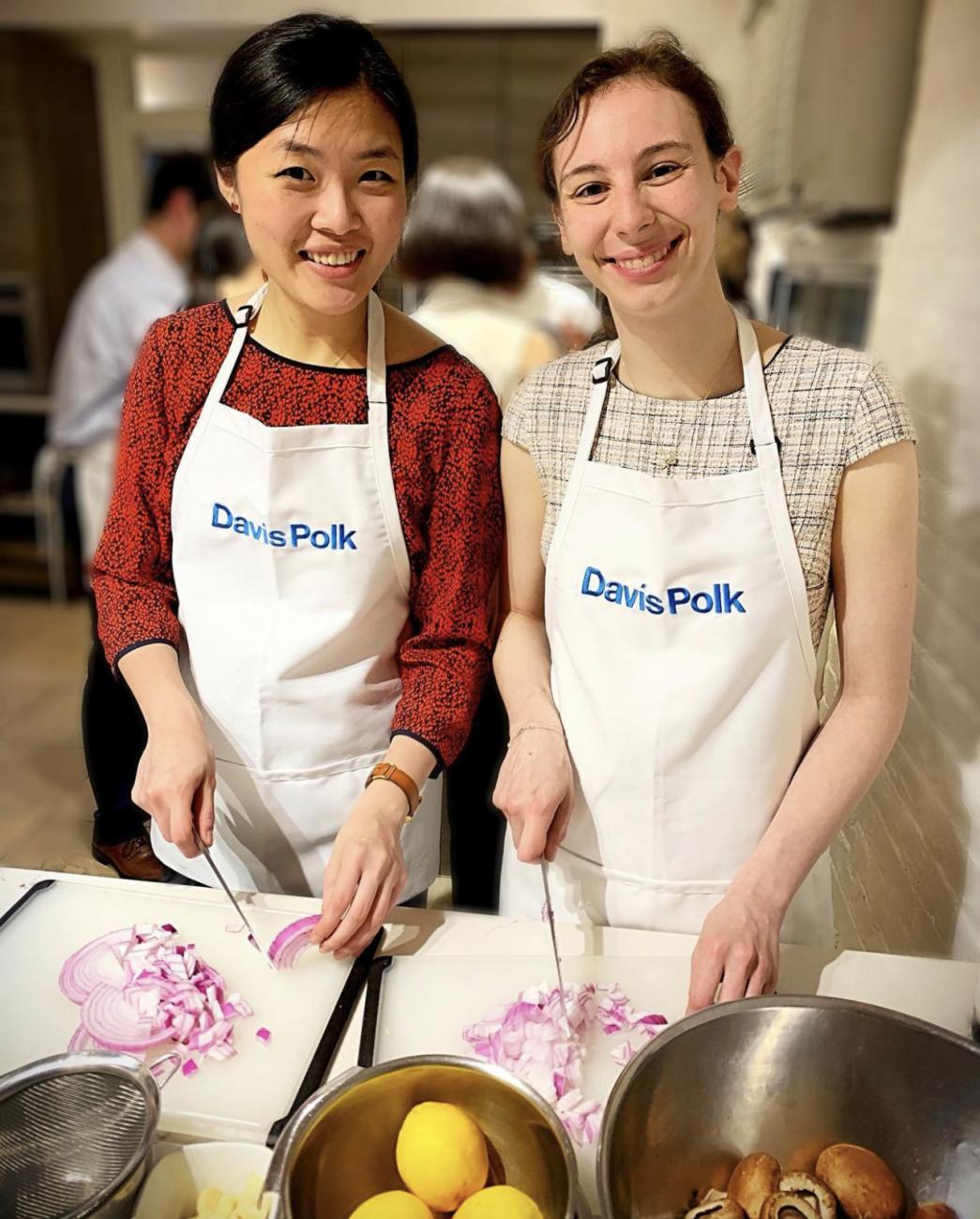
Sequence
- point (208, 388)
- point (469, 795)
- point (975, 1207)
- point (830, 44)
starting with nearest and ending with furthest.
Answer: point (975, 1207), point (208, 388), point (469, 795), point (830, 44)

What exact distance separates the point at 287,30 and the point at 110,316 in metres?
2.70

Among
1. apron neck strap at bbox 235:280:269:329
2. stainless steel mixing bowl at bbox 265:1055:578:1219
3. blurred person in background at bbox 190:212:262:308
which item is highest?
blurred person in background at bbox 190:212:262:308

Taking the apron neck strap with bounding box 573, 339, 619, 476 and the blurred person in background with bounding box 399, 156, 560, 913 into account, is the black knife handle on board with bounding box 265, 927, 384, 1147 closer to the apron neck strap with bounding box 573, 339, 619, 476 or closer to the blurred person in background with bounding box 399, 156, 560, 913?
the apron neck strap with bounding box 573, 339, 619, 476

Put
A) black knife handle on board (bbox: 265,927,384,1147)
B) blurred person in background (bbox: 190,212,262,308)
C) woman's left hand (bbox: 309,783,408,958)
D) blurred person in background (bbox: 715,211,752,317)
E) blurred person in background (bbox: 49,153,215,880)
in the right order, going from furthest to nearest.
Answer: blurred person in background (bbox: 49,153,215,880) < blurred person in background (bbox: 715,211,752,317) < blurred person in background (bbox: 190,212,262,308) < woman's left hand (bbox: 309,783,408,958) < black knife handle on board (bbox: 265,927,384,1147)

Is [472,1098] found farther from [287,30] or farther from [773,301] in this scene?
[773,301]

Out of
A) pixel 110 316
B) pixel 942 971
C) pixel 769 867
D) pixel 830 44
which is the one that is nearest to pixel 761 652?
pixel 769 867

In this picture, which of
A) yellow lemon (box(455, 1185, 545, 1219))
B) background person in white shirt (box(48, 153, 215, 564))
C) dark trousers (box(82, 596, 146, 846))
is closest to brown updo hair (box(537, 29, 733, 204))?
dark trousers (box(82, 596, 146, 846))

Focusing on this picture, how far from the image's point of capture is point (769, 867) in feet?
2.45

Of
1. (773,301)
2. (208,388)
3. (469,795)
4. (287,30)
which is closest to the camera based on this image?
(287,30)

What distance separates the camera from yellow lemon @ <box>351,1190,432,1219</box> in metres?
0.54

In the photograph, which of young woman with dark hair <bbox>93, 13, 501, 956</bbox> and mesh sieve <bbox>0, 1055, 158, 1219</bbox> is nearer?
mesh sieve <bbox>0, 1055, 158, 1219</bbox>

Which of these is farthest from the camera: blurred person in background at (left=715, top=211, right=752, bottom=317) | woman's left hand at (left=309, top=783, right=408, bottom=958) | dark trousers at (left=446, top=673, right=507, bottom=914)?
blurred person in background at (left=715, top=211, right=752, bottom=317)

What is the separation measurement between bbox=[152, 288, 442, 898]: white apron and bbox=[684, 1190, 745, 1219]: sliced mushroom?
43cm

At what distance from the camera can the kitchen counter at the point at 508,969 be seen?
2.40ft
